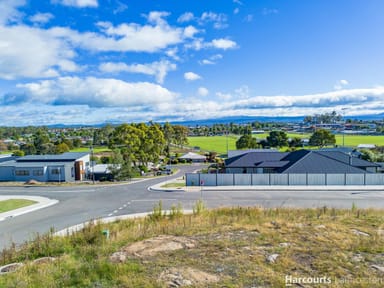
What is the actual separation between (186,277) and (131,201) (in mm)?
17227

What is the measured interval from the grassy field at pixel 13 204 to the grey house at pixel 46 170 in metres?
16.3

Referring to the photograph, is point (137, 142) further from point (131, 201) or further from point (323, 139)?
point (323, 139)

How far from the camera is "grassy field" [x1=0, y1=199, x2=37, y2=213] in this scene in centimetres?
2158

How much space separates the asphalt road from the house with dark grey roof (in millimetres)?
5476

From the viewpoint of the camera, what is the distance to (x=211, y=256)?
8875mm

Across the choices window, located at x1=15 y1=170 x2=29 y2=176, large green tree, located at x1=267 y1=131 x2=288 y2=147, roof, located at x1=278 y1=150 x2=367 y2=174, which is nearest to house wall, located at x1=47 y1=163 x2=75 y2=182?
window, located at x1=15 y1=170 x2=29 y2=176

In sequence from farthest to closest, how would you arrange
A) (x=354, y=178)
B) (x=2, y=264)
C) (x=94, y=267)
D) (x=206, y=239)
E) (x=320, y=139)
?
(x=320, y=139) → (x=354, y=178) → (x=206, y=239) → (x=2, y=264) → (x=94, y=267)

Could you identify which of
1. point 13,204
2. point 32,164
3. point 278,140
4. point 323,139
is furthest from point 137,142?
point 323,139

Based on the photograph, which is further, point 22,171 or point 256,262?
point 22,171

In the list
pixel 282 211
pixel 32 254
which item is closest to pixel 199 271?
pixel 32 254

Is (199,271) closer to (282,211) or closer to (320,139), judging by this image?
(282,211)

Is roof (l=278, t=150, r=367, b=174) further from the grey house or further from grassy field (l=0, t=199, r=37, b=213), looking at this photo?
the grey house

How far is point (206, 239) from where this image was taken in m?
10.7

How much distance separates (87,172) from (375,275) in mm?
43594
